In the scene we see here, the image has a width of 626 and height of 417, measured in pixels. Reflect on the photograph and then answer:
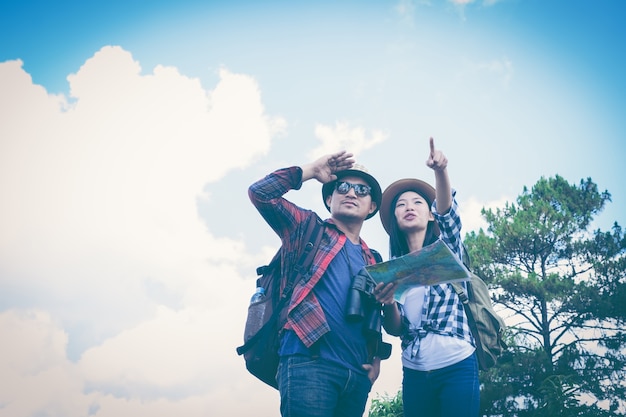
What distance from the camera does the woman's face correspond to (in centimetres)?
367

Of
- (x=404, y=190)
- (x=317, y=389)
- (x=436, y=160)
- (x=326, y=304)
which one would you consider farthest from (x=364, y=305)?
(x=404, y=190)

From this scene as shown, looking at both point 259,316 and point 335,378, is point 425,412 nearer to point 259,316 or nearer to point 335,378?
point 335,378

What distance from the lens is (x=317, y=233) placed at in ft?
11.0

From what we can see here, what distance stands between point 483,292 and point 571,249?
13966 millimetres

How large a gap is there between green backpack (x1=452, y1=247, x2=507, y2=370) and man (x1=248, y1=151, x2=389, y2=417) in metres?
0.67

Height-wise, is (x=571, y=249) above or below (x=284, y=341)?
above

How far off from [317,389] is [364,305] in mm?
639

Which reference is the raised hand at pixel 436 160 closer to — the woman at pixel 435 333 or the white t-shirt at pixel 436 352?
the woman at pixel 435 333

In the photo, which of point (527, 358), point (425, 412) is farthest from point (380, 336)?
point (527, 358)

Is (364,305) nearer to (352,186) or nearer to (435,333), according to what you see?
(435,333)

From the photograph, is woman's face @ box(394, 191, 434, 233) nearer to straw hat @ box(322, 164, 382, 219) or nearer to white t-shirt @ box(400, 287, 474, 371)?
straw hat @ box(322, 164, 382, 219)

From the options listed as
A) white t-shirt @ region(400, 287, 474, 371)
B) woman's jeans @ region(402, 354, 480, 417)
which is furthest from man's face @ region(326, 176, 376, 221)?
woman's jeans @ region(402, 354, 480, 417)

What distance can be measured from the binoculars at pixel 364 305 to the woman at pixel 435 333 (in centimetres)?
9

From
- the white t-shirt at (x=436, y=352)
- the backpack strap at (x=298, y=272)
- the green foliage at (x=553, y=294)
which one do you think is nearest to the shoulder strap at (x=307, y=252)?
the backpack strap at (x=298, y=272)
